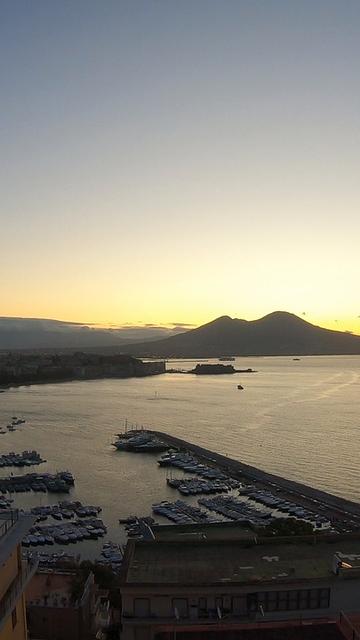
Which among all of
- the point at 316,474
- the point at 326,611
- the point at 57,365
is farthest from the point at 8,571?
the point at 57,365

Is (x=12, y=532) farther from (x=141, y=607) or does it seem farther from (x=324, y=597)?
(x=324, y=597)

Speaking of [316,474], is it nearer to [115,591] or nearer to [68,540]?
[68,540]

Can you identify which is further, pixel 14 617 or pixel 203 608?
pixel 203 608

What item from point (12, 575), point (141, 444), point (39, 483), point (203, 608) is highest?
point (12, 575)

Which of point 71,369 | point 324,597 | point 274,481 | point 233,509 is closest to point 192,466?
point 274,481

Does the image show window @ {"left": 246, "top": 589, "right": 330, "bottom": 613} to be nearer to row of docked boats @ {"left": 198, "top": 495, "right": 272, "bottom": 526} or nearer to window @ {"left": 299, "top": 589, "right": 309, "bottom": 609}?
window @ {"left": 299, "top": 589, "right": 309, "bottom": 609}

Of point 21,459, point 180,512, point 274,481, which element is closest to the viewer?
point 180,512
